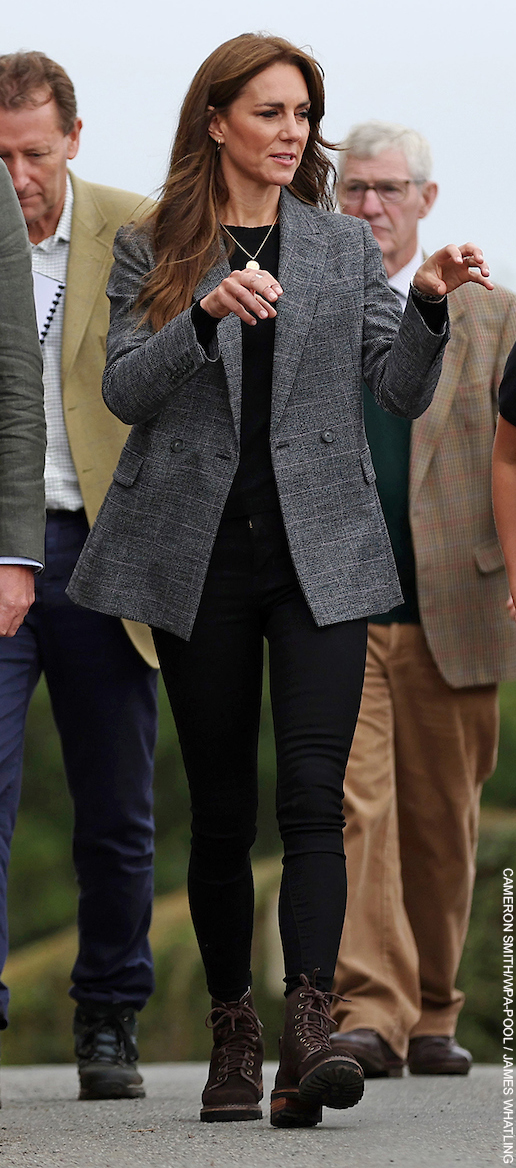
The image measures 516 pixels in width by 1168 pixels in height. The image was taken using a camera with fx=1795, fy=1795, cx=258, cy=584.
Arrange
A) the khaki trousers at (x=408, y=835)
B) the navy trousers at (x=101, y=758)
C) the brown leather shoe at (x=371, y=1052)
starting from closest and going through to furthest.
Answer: the navy trousers at (x=101, y=758), the brown leather shoe at (x=371, y=1052), the khaki trousers at (x=408, y=835)

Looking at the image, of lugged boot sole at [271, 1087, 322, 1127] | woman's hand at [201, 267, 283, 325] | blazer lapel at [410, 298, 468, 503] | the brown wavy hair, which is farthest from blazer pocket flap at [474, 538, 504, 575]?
lugged boot sole at [271, 1087, 322, 1127]

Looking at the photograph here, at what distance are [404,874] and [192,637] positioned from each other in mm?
1569

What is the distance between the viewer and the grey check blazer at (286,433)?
10.1ft

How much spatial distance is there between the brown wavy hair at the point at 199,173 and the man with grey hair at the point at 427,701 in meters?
0.96

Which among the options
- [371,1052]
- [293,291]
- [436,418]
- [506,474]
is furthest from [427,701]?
[293,291]

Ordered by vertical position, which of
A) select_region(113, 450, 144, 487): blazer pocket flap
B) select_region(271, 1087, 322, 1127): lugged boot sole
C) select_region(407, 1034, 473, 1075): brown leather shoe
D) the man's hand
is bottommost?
select_region(407, 1034, 473, 1075): brown leather shoe

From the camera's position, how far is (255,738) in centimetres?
324

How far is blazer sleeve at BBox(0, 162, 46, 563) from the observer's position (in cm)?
311

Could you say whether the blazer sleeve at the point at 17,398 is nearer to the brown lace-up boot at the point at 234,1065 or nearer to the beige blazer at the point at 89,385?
the beige blazer at the point at 89,385

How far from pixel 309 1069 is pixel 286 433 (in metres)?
1.07

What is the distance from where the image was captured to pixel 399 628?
4398 mm

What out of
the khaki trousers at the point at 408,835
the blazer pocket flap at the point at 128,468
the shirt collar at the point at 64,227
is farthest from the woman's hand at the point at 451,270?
the khaki trousers at the point at 408,835

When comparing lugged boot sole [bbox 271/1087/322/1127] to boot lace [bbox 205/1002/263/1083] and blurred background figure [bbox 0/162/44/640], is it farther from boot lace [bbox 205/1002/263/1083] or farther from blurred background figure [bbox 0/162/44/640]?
blurred background figure [bbox 0/162/44/640]

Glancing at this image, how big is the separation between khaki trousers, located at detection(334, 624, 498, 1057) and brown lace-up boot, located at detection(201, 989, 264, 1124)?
1.01 metres
